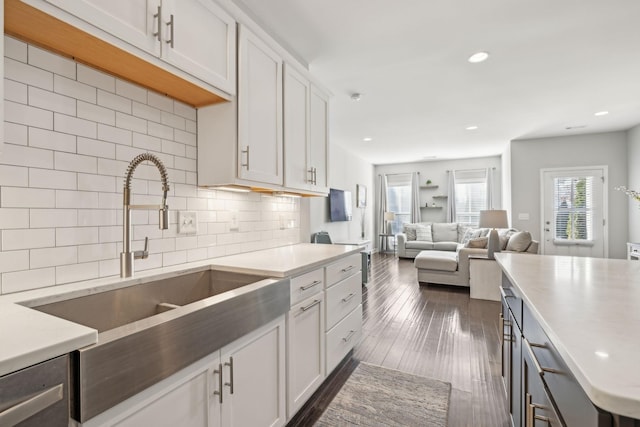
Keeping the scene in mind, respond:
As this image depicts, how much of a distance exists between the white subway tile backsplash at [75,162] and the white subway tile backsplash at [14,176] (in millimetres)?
107

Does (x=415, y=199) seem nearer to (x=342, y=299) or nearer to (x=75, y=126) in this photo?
(x=342, y=299)

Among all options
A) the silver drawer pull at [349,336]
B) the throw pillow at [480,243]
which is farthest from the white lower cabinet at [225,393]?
the throw pillow at [480,243]

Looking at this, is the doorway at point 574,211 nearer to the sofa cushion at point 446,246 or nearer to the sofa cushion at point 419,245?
the sofa cushion at point 446,246

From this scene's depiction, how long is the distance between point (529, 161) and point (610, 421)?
663 centimetres

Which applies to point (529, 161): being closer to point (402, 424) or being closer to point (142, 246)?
point (402, 424)

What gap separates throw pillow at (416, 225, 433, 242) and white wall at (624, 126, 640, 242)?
360 centimetres

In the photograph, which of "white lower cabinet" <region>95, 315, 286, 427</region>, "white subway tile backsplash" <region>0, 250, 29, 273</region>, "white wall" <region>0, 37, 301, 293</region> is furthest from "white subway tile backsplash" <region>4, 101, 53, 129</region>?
"white lower cabinet" <region>95, 315, 286, 427</region>

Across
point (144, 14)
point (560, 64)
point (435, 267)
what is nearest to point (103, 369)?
point (144, 14)

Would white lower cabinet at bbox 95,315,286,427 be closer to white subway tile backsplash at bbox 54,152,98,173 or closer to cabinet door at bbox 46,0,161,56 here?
white subway tile backsplash at bbox 54,152,98,173

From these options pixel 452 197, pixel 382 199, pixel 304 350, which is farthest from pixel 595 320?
pixel 382 199

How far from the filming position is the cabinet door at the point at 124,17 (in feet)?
3.35

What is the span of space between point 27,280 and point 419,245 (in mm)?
7275

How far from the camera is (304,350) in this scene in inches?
67.2

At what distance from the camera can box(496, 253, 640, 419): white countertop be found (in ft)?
1.72
